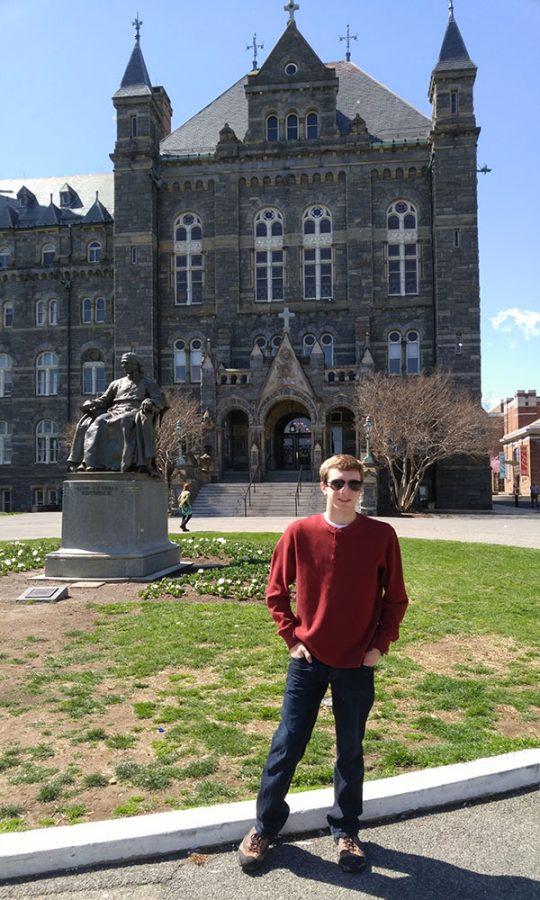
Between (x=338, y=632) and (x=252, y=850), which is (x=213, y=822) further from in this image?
(x=338, y=632)

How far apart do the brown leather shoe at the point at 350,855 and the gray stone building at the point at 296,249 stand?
1332 inches

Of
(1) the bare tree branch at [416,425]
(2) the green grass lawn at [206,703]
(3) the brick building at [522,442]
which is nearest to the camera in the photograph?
(2) the green grass lawn at [206,703]

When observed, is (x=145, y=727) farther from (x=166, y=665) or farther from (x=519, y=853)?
(x=519, y=853)

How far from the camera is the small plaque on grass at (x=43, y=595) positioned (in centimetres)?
984

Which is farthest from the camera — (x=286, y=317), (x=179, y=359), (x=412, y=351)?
(x=179, y=359)

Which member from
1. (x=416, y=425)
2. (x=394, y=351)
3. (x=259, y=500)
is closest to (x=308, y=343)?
(x=394, y=351)

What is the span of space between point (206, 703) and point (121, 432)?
22.3ft

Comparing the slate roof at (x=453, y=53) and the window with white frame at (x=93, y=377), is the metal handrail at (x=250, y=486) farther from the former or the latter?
the slate roof at (x=453, y=53)

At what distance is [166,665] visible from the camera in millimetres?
6750

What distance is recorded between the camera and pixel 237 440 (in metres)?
40.7

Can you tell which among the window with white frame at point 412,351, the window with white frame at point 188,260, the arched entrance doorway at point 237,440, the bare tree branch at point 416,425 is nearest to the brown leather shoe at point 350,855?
the bare tree branch at point 416,425

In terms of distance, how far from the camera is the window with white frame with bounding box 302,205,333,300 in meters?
40.7

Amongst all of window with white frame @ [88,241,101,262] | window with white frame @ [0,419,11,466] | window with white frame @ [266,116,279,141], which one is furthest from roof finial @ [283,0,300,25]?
window with white frame @ [0,419,11,466]

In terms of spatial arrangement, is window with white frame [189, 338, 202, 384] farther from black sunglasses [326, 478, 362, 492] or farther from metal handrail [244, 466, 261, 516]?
black sunglasses [326, 478, 362, 492]
